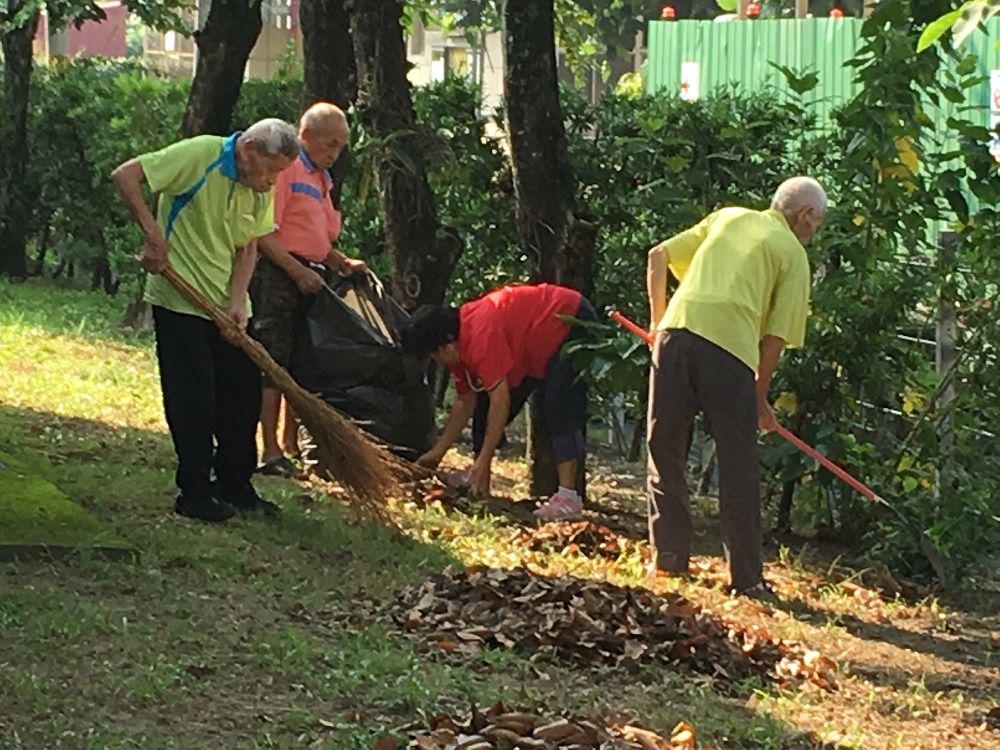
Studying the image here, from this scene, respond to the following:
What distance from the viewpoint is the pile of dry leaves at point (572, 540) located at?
26.8 feet

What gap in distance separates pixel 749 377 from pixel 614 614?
147 cm

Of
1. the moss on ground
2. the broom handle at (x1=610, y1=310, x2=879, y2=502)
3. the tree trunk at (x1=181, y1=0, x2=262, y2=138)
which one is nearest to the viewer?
the moss on ground

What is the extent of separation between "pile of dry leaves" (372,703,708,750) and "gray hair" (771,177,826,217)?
2.94 metres

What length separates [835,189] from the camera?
872cm

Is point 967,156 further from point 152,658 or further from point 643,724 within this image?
point 152,658

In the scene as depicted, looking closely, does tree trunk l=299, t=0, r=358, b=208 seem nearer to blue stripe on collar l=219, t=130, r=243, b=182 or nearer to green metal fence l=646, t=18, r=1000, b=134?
blue stripe on collar l=219, t=130, r=243, b=182

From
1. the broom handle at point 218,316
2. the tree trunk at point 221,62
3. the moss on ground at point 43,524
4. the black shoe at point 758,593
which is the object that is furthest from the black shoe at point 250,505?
the tree trunk at point 221,62

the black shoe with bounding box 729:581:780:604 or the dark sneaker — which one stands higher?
the dark sneaker

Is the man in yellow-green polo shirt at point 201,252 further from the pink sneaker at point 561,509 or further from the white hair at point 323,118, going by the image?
the pink sneaker at point 561,509

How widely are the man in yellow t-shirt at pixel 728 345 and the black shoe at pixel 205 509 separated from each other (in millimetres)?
1715

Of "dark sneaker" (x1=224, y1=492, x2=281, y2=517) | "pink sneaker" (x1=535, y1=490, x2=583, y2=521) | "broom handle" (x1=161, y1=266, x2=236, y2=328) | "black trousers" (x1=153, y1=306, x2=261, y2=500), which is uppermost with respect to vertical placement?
"broom handle" (x1=161, y1=266, x2=236, y2=328)

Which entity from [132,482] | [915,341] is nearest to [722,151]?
[915,341]

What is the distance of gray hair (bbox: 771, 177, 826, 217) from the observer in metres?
7.57

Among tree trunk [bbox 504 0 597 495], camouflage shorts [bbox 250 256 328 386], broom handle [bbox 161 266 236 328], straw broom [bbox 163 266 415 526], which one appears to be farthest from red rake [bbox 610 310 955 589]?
broom handle [bbox 161 266 236 328]
